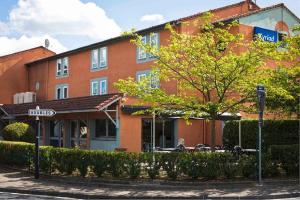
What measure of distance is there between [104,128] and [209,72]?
40.7ft

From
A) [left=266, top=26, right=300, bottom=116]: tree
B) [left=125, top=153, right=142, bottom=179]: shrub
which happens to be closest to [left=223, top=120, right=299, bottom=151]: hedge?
[left=266, top=26, right=300, bottom=116]: tree

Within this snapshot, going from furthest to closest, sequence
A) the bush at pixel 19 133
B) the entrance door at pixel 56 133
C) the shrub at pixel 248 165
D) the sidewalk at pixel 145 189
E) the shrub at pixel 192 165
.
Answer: the entrance door at pixel 56 133
the bush at pixel 19 133
the shrub at pixel 248 165
the shrub at pixel 192 165
the sidewalk at pixel 145 189

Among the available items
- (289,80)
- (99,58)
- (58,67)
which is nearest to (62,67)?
(58,67)

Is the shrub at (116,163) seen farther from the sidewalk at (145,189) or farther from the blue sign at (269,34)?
the blue sign at (269,34)

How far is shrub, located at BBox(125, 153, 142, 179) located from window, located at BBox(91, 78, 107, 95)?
20.5 m

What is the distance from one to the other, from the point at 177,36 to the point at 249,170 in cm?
543

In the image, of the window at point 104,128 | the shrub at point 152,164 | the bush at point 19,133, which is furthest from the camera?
the window at point 104,128

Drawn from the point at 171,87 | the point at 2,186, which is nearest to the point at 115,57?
the point at 171,87

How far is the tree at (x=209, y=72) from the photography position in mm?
16094

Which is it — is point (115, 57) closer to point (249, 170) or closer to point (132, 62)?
point (132, 62)

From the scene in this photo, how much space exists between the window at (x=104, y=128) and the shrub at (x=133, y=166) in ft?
36.1

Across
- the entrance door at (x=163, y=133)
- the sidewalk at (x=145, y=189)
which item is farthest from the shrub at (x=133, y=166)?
the entrance door at (x=163, y=133)

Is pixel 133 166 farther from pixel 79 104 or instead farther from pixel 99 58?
pixel 99 58

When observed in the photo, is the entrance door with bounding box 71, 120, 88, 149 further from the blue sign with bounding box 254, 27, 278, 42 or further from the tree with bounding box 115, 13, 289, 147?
the tree with bounding box 115, 13, 289, 147
